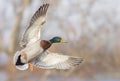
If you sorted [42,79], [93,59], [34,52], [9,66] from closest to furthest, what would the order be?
[34,52] → [9,66] → [42,79] → [93,59]

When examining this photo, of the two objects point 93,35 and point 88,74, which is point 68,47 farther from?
point 88,74

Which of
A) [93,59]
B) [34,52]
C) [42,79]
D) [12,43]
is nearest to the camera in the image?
[34,52]

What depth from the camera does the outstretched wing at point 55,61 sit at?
1189 mm

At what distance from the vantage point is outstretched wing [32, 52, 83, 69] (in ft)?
3.90

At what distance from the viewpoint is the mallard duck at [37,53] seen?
1137 millimetres

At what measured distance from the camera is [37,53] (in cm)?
114

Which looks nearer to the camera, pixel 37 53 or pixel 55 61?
pixel 37 53

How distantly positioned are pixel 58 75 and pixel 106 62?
0.83 metres

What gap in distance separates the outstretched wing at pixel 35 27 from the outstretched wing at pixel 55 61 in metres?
0.06

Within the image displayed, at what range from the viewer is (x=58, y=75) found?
5.19m

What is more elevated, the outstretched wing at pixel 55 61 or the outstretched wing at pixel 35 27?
the outstretched wing at pixel 35 27

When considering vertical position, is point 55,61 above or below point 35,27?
below

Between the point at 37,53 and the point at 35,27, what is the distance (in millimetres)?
104

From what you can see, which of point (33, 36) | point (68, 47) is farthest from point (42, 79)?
point (33, 36)
